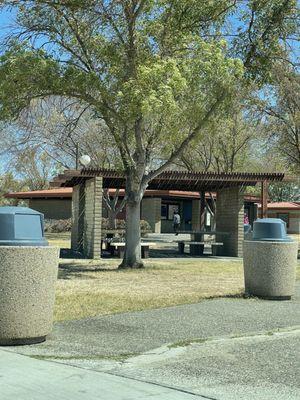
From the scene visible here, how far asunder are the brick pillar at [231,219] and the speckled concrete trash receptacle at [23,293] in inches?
651

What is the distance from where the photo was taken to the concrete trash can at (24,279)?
704 cm

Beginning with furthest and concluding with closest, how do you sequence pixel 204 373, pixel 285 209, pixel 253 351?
pixel 285 209 < pixel 253 351 < pixel 204 373

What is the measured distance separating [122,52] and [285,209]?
4515 centimetres

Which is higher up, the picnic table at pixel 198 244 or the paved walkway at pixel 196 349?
the picnic table at pixel 198 244

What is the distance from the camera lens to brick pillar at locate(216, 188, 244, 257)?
23.1 m

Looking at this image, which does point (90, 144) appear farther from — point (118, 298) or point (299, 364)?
point (299, 364)

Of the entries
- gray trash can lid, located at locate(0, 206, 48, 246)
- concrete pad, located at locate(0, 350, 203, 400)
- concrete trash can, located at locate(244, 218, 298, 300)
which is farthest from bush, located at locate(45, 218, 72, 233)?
concrete pad, located at locate(0, 350, 203, 400)

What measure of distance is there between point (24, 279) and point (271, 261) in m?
5.40

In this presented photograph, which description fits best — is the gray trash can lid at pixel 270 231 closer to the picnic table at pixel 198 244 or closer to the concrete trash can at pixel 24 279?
the concrete trash can at pixel 24 279

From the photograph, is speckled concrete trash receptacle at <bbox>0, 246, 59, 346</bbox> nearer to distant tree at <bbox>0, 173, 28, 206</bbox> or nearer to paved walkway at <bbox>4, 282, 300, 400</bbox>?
paved walkway at <bbox>4, 282, 300, 400</bbox>

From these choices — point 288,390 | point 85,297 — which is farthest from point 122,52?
point 288,390

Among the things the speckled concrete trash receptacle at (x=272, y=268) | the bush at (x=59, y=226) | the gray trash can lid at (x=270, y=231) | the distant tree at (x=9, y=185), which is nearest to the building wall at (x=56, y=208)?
the bush at (x=59, y=226)

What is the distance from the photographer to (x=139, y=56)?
14.4m

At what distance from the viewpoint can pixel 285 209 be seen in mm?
57156
